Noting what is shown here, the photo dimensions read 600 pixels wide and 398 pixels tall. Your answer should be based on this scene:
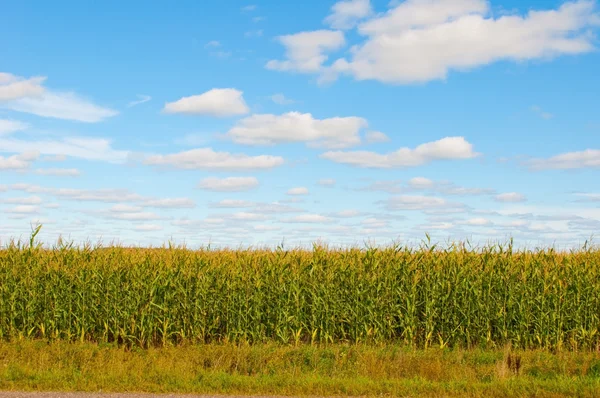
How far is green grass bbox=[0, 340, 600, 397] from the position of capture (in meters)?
11.3

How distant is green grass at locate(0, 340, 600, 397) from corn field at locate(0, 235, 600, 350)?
106cm

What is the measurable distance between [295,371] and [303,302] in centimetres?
434

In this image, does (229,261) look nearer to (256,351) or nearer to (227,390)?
(256,351)

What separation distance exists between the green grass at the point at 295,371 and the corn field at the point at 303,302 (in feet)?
3.48

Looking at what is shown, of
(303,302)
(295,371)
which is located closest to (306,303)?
(303,302)

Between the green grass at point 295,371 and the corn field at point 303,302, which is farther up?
the corn field at point 303,302

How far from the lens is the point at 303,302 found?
17141mm

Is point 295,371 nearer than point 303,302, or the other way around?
point 295,371

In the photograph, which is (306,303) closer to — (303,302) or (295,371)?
(303,302)

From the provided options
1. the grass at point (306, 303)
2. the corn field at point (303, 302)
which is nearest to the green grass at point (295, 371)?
the grass at point (306, 303)

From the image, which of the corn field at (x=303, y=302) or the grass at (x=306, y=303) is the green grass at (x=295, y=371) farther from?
the corn field at (x=303, y=302)

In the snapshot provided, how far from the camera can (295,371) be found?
12875 mm

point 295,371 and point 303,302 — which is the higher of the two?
point 303,302

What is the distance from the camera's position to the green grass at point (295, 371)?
1133 cm
